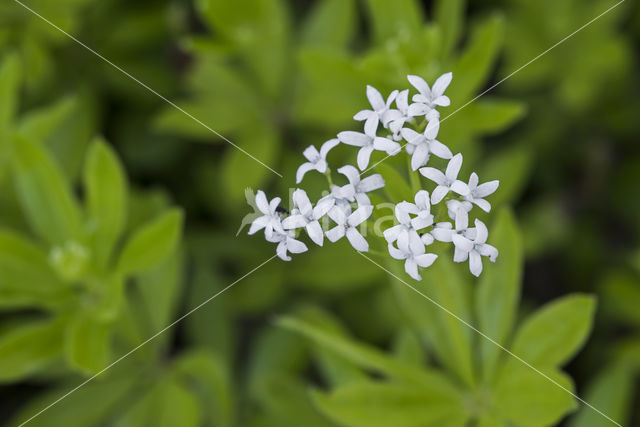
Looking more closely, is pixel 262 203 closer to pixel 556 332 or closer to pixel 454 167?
pixel 454 167

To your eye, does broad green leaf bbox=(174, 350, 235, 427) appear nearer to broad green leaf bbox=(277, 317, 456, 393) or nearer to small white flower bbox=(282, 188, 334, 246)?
broad green leaf bbox=(277, 317, 456, 393)

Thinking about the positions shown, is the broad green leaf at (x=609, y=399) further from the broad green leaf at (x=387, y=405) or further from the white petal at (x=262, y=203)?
the white petal at (x=262, y=203)

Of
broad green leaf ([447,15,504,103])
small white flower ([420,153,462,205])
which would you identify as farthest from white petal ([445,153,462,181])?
broad green leaf ([447,15,504,103])

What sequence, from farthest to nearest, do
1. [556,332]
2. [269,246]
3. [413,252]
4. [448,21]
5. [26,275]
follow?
1. [269,246]
2. [448,21]
3. [26,275]
4. [556,332]
5. [413,252]

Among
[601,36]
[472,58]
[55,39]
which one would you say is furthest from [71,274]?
[601,36]

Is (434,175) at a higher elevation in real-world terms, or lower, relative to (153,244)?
lower

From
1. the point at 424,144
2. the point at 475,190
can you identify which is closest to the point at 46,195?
the point at 424,144
